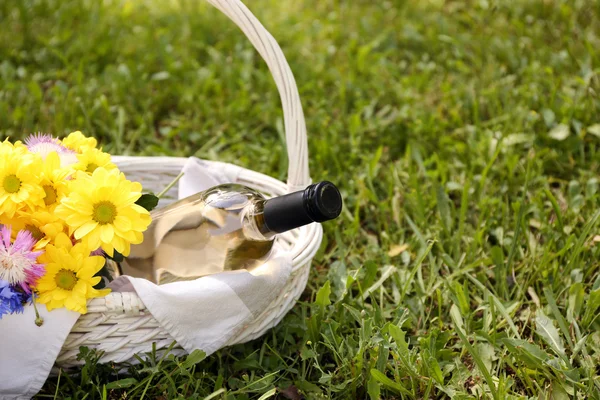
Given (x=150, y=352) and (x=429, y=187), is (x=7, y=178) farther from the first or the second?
(x=429, y=187)

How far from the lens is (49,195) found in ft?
3.67

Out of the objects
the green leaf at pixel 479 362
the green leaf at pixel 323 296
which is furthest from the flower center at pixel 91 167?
the green leaf at pixel 479 362

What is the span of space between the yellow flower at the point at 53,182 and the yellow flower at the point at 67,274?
2.7 inches

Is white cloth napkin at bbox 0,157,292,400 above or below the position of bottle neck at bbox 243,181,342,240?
below

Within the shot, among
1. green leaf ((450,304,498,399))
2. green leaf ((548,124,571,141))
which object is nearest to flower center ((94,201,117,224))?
green leaf ((450,304,498,399))

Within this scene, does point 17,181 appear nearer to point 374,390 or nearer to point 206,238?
point 206,238

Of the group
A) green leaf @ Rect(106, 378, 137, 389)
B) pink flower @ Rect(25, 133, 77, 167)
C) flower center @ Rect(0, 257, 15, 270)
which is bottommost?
green leaf @ Rect(106, 378, 137, 389)

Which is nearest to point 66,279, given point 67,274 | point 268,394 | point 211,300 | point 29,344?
point 67,274

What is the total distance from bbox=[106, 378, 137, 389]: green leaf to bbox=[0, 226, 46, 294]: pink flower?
22cm

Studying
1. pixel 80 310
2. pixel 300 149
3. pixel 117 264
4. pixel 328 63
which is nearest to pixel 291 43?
pixel 328 63

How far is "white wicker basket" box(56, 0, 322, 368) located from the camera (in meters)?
1.11

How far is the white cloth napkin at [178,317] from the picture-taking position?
3.57ft

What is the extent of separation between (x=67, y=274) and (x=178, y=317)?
7.4 inches

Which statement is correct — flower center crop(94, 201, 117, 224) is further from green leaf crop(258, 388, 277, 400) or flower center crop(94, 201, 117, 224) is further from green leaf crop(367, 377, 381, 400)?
green leaf crop(367, 377, 381, 400)
